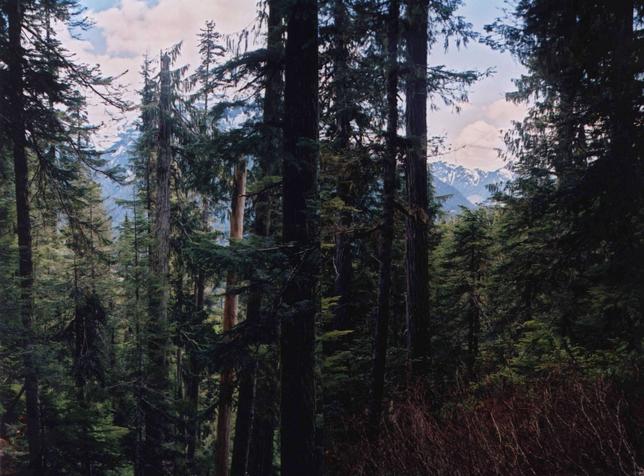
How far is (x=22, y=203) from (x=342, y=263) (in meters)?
8.61

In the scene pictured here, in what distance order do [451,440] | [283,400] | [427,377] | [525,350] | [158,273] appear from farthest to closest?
[158,273]
[525,350]
[427,377]
[283,400]
[451,440]

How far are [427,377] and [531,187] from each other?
4282 millimetres

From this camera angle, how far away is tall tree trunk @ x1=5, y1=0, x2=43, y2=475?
31.5 feet

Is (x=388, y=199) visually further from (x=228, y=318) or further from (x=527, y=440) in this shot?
(x=228, y=318)

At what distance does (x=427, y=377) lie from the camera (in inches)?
289

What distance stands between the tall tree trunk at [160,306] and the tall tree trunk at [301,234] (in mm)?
6558

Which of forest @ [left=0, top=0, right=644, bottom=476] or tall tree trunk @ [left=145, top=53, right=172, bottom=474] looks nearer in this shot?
forest @ [left=0, top=0, right=644, bottom=476]

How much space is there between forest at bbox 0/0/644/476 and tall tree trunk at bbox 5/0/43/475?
0.06 metres

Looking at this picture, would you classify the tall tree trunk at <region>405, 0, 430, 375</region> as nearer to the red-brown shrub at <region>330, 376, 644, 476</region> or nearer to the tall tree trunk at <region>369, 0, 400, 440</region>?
the tall tree trunk at <region>369, 0, 400, 440</region>

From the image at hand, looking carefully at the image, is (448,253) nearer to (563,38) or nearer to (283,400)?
(563,38)

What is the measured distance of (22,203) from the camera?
33.3 feet

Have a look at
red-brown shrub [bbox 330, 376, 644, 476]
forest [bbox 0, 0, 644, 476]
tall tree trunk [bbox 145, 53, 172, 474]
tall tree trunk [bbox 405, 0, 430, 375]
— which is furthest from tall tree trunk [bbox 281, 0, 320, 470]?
tall tree trunk [bbox 145, 53, 172, 474]

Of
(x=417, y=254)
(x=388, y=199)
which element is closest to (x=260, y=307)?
(x=417, y=254)

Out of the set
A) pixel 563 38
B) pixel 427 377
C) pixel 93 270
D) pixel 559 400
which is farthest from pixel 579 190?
pixel 93 270
